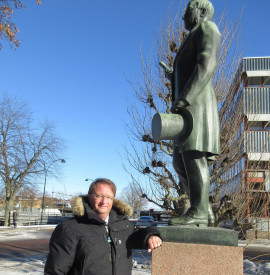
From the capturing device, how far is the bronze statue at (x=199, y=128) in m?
3.28

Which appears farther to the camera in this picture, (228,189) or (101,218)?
(228,189)

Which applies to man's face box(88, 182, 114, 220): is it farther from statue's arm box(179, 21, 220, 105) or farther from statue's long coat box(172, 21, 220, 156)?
statue's arm box(179, 21, 220, 105)

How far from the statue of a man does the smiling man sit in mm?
1105

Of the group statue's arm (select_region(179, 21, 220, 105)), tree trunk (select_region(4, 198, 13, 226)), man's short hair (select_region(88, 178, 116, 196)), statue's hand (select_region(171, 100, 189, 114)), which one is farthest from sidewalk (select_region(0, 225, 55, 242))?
man's short hair (select_region(88, 178, 116, 196))

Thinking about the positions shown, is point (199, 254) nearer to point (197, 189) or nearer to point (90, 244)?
point (197, 189)

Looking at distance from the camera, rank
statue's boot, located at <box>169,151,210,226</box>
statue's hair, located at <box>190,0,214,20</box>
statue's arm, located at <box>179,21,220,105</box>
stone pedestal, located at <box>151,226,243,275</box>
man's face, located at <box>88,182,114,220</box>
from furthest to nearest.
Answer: statue's hair, located at <box>190,0,214,20</box>
statue's arm, located at <box>179,21,220,105</box>
statue's boot, located at <box>169,151,210,226</box>
stone pedestal, located at <box>151,226,243,275</box>
man's face, located at <box>88,182,114,220</box>

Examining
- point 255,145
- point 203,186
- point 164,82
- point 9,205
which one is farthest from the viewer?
point 9,205

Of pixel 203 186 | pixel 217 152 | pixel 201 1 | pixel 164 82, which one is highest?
pixel 164 82

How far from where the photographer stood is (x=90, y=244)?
6.37ft

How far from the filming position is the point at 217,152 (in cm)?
344

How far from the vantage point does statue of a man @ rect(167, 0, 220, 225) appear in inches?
129

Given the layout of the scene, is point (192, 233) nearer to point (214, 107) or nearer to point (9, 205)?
point (214, 107)

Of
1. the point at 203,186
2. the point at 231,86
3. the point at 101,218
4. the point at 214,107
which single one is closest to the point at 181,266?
the point at 203,186

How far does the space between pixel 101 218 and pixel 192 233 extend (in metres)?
1.16
